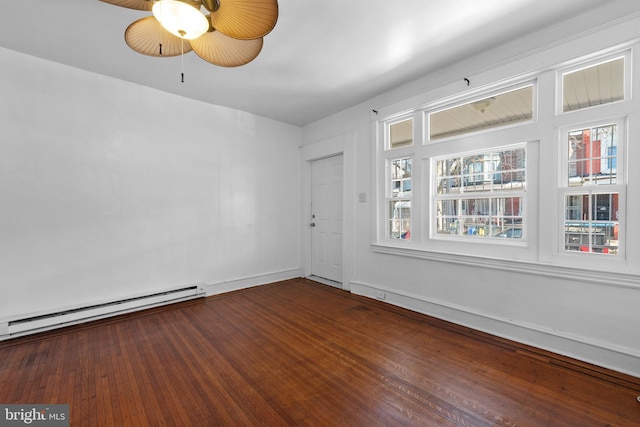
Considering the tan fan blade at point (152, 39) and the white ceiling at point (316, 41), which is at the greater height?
the white ceiling at point (316, 41)

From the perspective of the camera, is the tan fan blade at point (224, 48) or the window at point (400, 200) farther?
the window at point (400, 200)

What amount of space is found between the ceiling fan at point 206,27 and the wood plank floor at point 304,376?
2253 mm

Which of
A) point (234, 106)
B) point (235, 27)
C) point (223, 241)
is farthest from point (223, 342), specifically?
point (234, 106)

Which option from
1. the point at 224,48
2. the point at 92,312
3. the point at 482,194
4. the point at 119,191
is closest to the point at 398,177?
the point at 482,194

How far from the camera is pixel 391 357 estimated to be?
233cm

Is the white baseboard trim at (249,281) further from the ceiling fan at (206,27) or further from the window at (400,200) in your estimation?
the ceiling fan at (206,27)

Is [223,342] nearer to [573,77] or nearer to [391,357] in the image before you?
[391,357]

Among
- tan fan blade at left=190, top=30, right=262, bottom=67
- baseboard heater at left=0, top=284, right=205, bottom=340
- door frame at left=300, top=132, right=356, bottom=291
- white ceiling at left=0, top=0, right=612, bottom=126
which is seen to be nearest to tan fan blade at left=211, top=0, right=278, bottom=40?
tan fan blade at left=190, top=30, right=262, bottom=67

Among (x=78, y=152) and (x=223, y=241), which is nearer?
(x=78, y=152)

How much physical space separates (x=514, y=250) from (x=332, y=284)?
2642mm

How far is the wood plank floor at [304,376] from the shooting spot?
170cm

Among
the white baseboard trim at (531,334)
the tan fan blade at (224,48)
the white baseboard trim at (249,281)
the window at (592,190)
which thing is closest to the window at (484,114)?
the window at (592,190)

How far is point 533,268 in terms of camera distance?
247 cm

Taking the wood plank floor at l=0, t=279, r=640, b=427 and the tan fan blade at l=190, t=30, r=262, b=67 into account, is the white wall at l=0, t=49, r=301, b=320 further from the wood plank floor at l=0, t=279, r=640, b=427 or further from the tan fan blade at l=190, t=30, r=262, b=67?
the tan fan blade at l=190, t=30, r=262, b=67
